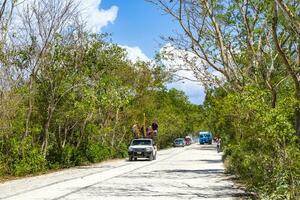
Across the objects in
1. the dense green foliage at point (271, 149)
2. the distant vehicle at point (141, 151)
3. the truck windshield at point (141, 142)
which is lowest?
the dense green foliage at point (271, 149)

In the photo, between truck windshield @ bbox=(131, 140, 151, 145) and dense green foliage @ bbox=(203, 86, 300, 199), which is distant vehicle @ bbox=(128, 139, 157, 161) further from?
dense green foliage @ bbox=(203, 86, 300, 199)

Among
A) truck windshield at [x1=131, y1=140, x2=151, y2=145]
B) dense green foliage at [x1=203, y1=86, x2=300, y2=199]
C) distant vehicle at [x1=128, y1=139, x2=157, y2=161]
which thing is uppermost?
truck windshield at [x1=131, y1=140, x2=151, y2=145]

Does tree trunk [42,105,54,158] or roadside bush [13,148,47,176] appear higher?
tree trunk [42,105,54,158]

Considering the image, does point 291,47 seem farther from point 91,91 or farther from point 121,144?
point 121,144

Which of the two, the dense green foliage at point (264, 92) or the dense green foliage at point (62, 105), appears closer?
the dense green foliage at point (264, 92)

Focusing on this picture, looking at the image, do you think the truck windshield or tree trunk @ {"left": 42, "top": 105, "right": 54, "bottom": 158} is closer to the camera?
tree trunk @ {"left": 42, "top": 105, "right": 54, "bottom": 158}

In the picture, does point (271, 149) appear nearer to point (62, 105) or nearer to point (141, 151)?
point (62, 105)

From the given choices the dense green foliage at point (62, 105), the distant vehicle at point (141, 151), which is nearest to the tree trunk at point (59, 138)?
the dense green foliage at point (62, 105)

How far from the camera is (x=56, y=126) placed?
3181 centimetres

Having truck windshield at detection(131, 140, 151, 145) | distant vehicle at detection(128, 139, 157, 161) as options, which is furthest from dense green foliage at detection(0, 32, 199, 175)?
truck windshield at detection(131, 140, 151, 145)

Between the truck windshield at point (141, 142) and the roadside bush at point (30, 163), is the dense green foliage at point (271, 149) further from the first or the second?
the truck windshield at point (141, 142)

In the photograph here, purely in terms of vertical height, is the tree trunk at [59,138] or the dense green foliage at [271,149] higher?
the tree trunk at [59,138]

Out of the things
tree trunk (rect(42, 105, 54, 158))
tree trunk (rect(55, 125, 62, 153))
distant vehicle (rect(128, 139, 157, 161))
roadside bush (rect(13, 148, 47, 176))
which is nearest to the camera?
roadside bush (rect(13, 148, 47, 176))

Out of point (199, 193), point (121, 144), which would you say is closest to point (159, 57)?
point (199, 193)
